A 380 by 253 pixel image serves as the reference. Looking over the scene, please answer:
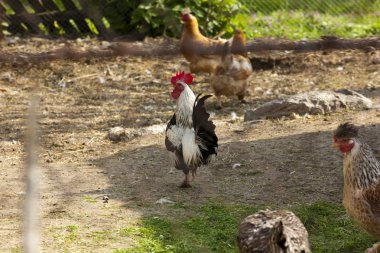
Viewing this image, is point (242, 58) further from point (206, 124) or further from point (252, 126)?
point (206, 124)

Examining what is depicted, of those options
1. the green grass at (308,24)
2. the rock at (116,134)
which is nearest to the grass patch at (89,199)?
the rock at (116,134)

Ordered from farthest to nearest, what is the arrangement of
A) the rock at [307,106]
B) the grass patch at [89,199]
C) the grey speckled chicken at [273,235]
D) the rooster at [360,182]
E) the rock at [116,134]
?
the rock at [307,106] → the rock at [116,134] → the grass patch at [89,199] → the rooster at [360,182] → the grey speckled chicken at [273,235]

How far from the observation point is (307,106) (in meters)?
7.53

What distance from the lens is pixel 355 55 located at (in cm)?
1058

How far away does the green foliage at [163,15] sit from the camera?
10.9 meters

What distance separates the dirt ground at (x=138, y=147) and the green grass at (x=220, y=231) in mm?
140

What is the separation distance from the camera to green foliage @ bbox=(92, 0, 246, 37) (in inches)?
428

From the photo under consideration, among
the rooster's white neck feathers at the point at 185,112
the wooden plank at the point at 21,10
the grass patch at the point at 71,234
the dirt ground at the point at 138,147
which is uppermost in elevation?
the wooden plank at the point at 21,10

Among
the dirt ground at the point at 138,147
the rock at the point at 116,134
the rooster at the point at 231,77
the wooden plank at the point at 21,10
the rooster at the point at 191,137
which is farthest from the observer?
the rooster at the point at 231,77

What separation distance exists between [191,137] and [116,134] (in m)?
1.55

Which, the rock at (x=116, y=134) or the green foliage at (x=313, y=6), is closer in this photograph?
the rock at (x=116, y=134)

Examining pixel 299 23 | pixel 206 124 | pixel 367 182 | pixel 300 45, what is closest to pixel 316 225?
pixel 367 182

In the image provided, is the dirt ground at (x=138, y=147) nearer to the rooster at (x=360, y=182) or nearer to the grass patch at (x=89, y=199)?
the grass patch at (x=89, y=199)

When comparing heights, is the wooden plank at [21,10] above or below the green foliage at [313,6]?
above
